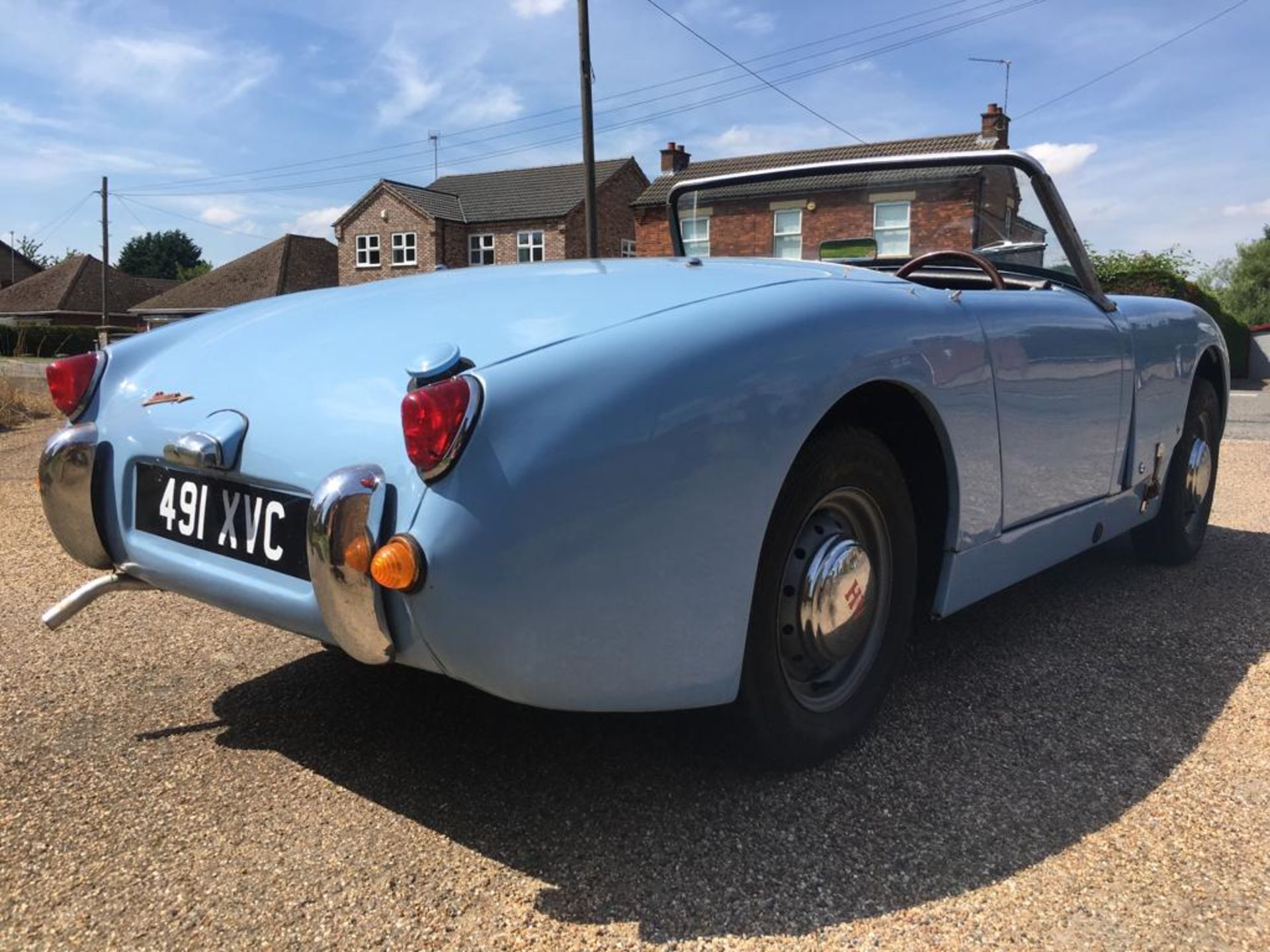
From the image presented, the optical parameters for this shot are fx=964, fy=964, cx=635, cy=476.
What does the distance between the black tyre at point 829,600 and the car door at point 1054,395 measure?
1.33 ft

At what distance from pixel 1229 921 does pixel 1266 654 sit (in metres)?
1.66

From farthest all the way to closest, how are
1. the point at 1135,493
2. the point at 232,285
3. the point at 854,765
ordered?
the point at 232,285 < the point at 1135,493 < the point at 854,765

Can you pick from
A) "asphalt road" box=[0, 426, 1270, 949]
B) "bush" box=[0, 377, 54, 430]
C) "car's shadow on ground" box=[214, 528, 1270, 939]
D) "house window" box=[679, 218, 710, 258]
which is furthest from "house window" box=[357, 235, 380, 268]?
"car's shadow on ground" box=[214, 528, 1270, 939]

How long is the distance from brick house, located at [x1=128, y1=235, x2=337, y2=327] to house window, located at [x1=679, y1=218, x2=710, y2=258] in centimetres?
4807

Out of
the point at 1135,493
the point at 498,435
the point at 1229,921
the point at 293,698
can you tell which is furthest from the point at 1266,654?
the point at 293,698

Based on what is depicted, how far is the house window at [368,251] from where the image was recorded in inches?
1622

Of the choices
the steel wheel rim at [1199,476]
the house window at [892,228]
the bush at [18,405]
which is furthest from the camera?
the bush at [18,405]

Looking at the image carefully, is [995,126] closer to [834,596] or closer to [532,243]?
[532,243]

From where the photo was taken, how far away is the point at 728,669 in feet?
5.75

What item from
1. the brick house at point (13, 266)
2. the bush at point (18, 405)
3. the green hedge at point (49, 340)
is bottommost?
the bush at point (18, 405)

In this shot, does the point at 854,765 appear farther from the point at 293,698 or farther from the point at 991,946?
the point at 293,698

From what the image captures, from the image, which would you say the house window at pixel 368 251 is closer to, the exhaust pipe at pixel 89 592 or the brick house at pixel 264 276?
the brick house at pixel 264 276

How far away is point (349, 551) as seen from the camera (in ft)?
5.13

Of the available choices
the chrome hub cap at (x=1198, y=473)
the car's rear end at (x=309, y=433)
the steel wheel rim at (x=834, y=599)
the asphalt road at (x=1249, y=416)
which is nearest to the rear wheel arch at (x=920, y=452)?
the steel wheel rim at (x=834, y=599)
